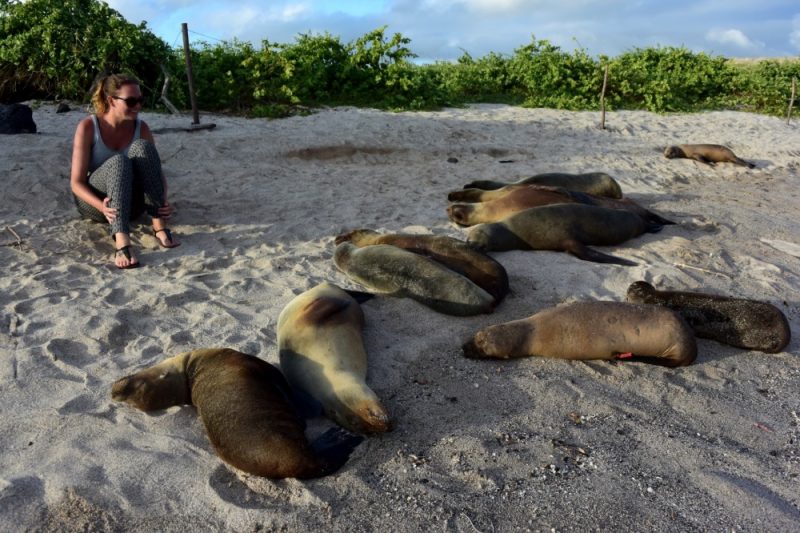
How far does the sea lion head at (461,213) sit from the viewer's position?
6.14m

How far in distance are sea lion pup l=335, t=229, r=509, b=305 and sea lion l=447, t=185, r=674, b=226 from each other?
1161 millimetres

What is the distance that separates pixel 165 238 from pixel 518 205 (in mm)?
3146

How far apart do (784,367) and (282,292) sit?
3.18 meters

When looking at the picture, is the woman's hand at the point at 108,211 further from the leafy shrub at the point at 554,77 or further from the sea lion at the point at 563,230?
the leafy shrub at the point at 554,77

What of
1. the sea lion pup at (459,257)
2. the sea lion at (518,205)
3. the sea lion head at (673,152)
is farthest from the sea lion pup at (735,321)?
the sea lion head at (673,152)

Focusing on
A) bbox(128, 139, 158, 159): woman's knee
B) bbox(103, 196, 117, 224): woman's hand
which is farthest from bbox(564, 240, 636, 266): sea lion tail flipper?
bbox(103, 196, 117, 224): woman's hand

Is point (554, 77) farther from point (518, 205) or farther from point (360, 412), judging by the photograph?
point (360, 412)

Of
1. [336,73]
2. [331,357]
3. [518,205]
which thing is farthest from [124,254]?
[336,73]

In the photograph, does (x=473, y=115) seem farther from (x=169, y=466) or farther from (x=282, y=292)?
(x=169, y=466)

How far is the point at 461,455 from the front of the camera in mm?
2889

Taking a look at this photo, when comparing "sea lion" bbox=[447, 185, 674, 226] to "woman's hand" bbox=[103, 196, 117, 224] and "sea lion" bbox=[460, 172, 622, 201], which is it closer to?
"sea lion" bbox=[460, 172, 622, 201]

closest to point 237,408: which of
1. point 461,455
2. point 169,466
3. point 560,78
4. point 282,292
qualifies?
point 169,466

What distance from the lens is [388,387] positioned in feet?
11.3

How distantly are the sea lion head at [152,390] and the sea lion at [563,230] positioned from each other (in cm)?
284
